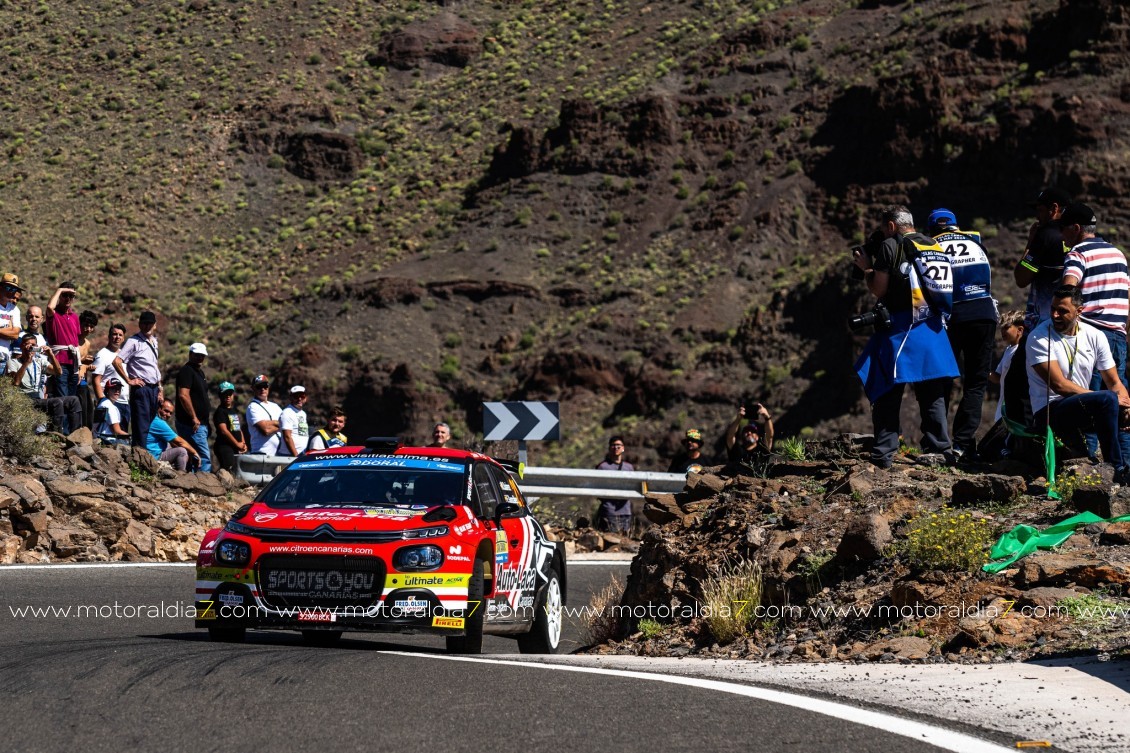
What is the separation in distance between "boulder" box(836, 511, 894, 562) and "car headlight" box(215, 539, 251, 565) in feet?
12.6

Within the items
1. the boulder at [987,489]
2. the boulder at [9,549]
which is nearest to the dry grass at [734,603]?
the boulder at [987,489]

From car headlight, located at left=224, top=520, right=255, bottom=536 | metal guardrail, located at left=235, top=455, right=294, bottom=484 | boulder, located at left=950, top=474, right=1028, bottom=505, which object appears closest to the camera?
car headlight, located at left=224, top=520, right=255, bottom=536

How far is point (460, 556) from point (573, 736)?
3639 millimetres

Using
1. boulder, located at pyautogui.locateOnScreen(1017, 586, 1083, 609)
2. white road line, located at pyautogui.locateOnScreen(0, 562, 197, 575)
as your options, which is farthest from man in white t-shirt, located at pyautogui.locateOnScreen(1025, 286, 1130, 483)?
white road line, located at pyautogui.locateOnScreen(0, 562, 197, 575)

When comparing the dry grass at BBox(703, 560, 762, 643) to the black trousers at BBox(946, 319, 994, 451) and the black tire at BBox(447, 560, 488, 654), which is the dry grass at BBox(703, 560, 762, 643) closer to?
the black tire at BBox(447, 560, 488, 654)

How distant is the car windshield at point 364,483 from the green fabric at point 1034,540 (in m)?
3.59

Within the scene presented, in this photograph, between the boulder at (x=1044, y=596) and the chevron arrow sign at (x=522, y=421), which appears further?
the chevron arrow sign at (x=522, y=421)

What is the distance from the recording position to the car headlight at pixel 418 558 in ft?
32.5

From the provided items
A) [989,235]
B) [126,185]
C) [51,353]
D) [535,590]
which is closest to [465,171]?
[126,185]

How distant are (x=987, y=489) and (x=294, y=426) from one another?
437 inches

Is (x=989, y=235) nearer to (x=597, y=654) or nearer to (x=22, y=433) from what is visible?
(x=22, y=433)

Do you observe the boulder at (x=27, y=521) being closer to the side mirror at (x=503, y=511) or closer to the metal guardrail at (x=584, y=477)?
the metal guardrail at (x=584, y=477)

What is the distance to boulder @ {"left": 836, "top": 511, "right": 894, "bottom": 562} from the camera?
10.1 metres

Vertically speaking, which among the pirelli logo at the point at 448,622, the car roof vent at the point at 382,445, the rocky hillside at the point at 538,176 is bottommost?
the pirelli logo at the point at 448,622
